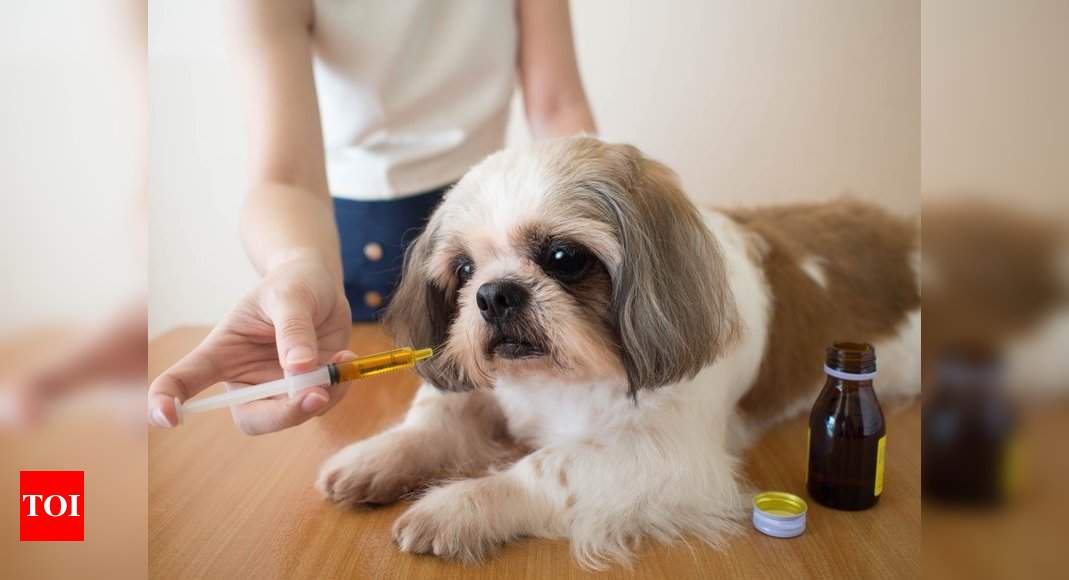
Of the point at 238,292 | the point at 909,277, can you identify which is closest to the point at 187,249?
the point at 238,292

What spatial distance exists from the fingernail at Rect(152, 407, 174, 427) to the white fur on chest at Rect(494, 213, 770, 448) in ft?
1.85

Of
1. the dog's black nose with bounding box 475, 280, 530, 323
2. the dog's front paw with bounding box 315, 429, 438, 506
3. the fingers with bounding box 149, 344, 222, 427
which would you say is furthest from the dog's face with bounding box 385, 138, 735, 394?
the fingers with bounding box 149, 344, 222, 427

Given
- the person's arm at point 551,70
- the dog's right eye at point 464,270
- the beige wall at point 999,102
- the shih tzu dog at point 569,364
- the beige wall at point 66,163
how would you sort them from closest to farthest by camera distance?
the beige wall at point 999,102 → the beige wall at point 66,163 → the shih tzu dog at point 569,364 → the dog's right eye at point 464,270 → the person's arm at point 551,70

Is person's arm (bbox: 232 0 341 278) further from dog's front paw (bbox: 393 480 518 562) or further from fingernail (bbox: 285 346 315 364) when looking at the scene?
dog's front paw (bbox: 393 480 518 562)

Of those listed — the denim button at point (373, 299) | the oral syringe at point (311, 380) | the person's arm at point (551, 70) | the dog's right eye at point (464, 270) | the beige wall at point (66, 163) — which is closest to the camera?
the beige wall at point (66, 163)

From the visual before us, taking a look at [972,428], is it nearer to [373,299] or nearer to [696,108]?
[696,108]

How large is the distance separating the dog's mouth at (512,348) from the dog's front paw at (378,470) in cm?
29

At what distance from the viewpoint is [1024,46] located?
2.30ft

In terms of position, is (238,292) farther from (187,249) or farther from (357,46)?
(357,46)

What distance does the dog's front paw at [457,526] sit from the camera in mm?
1100

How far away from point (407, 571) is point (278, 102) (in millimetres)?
981

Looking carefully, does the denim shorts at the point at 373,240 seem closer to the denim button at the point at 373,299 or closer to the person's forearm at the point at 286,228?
the denim button at the point at 373,299

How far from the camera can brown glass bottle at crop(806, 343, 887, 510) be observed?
117cm

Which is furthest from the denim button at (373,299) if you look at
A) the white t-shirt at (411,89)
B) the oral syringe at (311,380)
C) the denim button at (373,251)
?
the oral syringe at (311,380)
